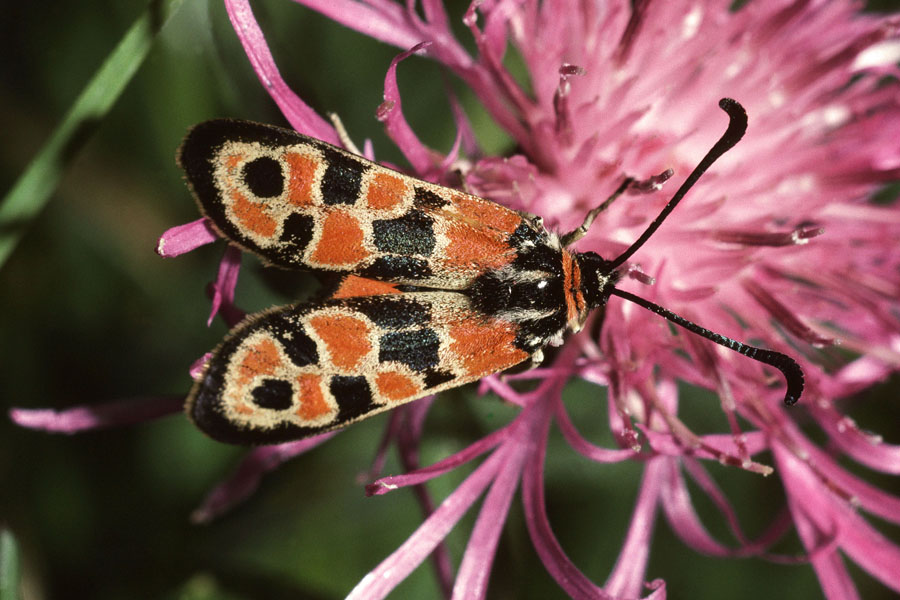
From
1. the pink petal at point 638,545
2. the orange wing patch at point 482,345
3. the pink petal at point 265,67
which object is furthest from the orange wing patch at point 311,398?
the pink petal at point 638,545

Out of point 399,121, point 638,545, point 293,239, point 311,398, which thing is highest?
point 399,121

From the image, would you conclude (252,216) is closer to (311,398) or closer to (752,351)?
(311,398)

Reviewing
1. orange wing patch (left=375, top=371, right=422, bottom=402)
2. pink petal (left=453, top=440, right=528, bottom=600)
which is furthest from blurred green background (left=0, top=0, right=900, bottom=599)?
orange wing patch (left=375, top=371, right=422, bottom=402)

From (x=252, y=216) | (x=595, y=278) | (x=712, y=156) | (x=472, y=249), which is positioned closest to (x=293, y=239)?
(x=252, y=216)

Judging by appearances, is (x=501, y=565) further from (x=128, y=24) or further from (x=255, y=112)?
(x=128, y=24)

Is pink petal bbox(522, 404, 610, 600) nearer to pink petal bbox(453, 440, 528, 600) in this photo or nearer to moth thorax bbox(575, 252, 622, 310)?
pink petal bbox(453, 440, 528, 600)

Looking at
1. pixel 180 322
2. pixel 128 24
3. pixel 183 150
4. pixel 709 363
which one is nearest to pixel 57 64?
pixel 128 24
